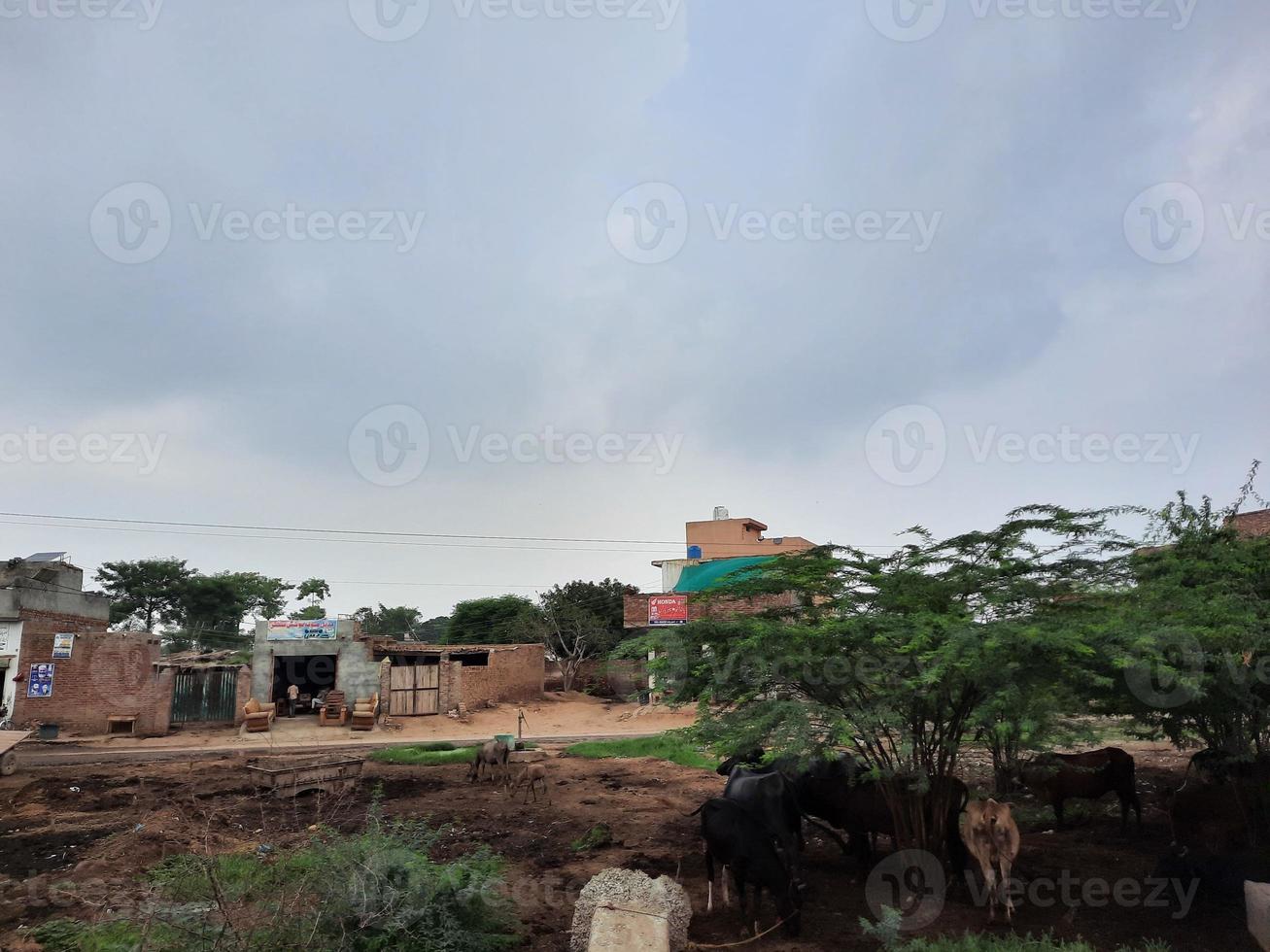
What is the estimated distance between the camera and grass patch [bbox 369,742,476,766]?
20922 mm

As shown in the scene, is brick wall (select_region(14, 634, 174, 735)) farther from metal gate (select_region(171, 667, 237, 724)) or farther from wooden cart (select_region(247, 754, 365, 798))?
wooden cart (select_region(247, 754, 365, 798))

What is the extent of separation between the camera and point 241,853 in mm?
9945

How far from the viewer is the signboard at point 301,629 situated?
1208 inches

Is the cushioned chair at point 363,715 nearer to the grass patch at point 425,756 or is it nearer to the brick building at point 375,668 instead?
the brick building at point 375,668

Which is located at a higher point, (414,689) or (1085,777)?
(414,689)

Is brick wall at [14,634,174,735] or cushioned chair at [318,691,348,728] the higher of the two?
brick wall at [14,634,174,735]

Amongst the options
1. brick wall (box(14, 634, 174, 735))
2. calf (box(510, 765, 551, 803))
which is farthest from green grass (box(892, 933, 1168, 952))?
brick wall (box(14, 634, 174, 735))

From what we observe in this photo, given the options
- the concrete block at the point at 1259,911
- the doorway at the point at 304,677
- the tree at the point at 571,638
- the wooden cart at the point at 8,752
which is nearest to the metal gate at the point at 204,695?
the doorway at the point at 304,677

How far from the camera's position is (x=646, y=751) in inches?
899

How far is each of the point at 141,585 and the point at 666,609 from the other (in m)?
35.9

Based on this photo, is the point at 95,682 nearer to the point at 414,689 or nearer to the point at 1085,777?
the point at 414,689

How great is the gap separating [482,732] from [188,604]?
34010 mm

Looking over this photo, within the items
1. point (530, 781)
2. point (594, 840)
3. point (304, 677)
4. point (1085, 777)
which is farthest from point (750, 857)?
point (304, 677)

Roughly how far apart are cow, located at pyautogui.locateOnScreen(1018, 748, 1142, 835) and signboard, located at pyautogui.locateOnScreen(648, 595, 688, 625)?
Result: 25.4m
